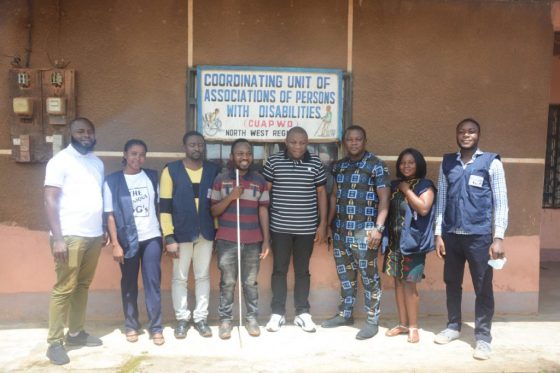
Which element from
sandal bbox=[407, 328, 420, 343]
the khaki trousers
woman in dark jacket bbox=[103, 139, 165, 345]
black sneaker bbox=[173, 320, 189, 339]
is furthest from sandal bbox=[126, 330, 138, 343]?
sandal bbox=[407, 328, 420, 343]

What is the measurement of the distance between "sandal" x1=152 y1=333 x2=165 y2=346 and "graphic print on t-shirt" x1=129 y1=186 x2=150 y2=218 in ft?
3.46

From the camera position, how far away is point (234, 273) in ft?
14.6

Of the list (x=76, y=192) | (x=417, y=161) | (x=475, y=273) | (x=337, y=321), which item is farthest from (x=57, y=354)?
(x=475, y=273)

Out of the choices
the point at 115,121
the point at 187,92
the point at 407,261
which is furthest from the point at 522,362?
the point at 115,121

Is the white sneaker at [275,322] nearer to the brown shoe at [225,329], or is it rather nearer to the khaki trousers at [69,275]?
the brown shoe at [225,329]

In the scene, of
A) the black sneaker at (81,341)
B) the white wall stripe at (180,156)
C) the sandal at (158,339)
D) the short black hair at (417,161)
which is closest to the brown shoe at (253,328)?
the sandal at (158,339)

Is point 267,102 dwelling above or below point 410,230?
→ above

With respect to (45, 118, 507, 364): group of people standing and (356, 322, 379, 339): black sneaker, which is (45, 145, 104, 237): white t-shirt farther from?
(356, 322, 379, 339): black sneaker

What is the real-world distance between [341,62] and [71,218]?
295 cm

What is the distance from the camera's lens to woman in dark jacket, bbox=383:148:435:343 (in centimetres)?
424

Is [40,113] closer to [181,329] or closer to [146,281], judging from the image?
[146,281]

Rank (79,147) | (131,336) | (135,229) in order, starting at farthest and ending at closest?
(131,336), (135,229), (79,147)

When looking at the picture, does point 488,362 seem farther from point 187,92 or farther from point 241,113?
point 187,92

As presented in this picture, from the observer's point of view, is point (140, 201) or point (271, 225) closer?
point (140, 201)
